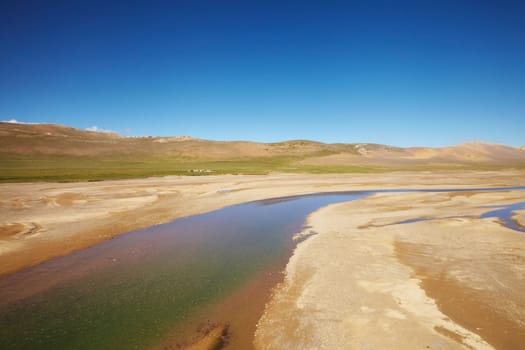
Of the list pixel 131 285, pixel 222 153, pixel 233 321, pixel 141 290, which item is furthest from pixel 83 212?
pixel 222 153

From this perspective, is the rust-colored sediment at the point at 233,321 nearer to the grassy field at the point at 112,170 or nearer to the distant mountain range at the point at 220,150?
the grassy field at the point at 112,170

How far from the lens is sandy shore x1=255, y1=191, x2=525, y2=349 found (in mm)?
7371

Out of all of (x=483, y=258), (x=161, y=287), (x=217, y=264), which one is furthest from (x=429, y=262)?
(x=161, y=287)

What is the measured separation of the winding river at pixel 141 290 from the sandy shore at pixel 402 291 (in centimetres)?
118

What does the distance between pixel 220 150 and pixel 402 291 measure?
13302cm

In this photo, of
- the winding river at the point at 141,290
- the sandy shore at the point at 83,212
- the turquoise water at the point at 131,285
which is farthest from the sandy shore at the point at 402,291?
the sandy shore at the point at 83,212

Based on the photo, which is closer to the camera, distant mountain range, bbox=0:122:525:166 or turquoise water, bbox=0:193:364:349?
turquoise water, bbox=0:193:364:349

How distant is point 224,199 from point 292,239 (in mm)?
16629

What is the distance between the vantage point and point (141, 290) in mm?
10531

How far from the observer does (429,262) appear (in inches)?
484

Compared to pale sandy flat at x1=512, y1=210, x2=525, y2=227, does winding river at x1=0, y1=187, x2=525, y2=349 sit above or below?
below

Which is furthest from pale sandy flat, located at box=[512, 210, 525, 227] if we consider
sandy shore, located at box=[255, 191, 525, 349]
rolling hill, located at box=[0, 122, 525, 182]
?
rolling hill, located at box=[0, 122, 525, 182]

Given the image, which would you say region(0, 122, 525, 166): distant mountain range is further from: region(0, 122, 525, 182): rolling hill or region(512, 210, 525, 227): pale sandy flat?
region(512, 210, 525, 227): pale sandy flat

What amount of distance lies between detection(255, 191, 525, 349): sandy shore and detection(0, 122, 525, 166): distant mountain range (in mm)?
91026
